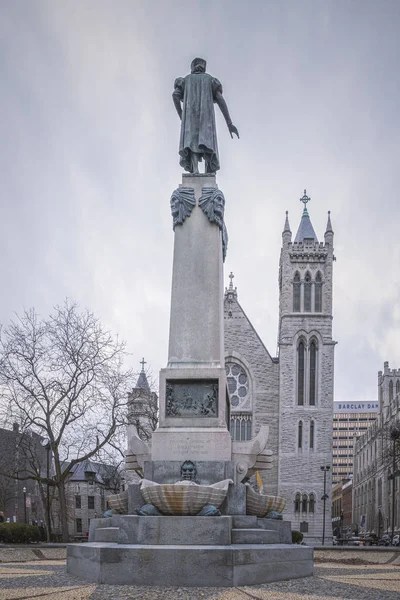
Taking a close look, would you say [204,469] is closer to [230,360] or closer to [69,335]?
[69,335]

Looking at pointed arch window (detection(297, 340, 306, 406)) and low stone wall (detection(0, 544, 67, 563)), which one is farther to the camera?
pointed arch window (detection(297, 340, 306, 406))

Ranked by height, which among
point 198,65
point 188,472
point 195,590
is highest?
point 198,65

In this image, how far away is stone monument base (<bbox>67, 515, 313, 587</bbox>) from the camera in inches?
319

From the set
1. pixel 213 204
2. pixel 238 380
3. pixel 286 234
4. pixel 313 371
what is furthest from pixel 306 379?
pixel 213 204

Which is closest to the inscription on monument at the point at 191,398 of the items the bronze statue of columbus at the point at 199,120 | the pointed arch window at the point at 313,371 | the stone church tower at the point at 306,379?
the bronze statue of columbus at the point at 199,120

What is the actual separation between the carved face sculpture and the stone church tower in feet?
148

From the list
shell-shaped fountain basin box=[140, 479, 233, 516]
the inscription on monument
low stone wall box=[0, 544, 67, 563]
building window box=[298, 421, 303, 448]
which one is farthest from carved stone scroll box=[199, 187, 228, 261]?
building window box=[298, 421, 303, 448]

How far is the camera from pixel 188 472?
34.1ft

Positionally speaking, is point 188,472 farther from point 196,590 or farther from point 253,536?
point 196,590

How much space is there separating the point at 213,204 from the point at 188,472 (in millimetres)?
4667

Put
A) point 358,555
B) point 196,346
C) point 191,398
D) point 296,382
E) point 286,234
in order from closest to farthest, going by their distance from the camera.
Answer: point 191,398
point 196,346
point 358,555
point 296,382
point 286,234

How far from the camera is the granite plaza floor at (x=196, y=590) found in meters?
7.26

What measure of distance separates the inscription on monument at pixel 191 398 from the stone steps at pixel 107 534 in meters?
2.06

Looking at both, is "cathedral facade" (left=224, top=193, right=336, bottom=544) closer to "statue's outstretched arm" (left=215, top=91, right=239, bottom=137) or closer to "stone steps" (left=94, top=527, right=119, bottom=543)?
"statue's outstretched arm" (left=215, top=91, right=239, bottom=137)
